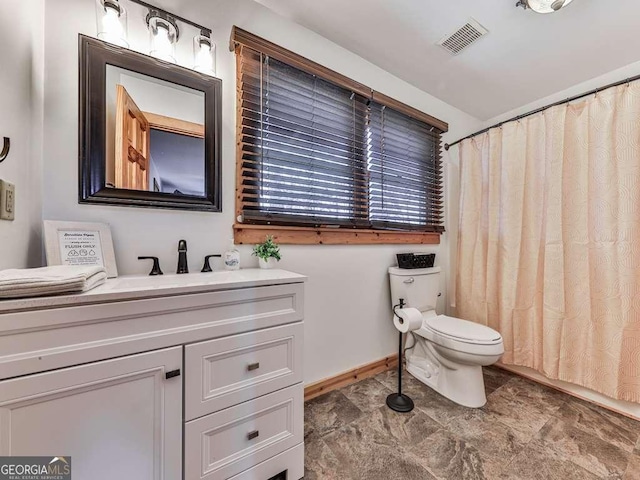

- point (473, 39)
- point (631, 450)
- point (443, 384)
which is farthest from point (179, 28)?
point (631, 450)

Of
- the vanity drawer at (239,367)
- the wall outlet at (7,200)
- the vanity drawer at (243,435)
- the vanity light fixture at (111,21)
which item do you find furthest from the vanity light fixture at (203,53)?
the vanity drawer at (243,435)

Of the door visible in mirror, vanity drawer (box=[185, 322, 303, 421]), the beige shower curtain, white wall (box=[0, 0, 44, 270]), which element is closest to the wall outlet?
white wall (box=[0, 0, 44, 270])

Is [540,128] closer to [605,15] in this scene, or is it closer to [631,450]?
[605,15]

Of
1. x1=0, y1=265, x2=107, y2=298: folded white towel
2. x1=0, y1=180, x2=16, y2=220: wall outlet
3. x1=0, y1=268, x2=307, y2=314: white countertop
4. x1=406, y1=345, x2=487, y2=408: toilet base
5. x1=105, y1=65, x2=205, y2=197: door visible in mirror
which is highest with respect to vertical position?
x1=105, y1=65, x2=205, y2=197: door visible in mirror

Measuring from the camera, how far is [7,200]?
806mm

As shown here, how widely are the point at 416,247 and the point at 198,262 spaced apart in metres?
1.69

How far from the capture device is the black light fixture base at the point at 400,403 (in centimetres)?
153

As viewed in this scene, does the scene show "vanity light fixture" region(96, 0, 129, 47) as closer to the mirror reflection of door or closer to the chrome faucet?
the mirror reflection of door

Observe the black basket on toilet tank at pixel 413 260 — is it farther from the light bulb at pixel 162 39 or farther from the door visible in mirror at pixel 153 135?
the light bulb at pixel 162 39

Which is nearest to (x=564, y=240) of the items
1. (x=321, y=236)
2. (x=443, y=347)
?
(x=443, y=347)

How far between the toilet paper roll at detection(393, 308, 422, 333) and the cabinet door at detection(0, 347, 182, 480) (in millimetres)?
1198

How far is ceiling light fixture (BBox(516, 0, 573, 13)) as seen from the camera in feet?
4.17

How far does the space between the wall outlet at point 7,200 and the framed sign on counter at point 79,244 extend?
4.8 inches

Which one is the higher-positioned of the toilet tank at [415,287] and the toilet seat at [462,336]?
the toilet tank at [415,287]
